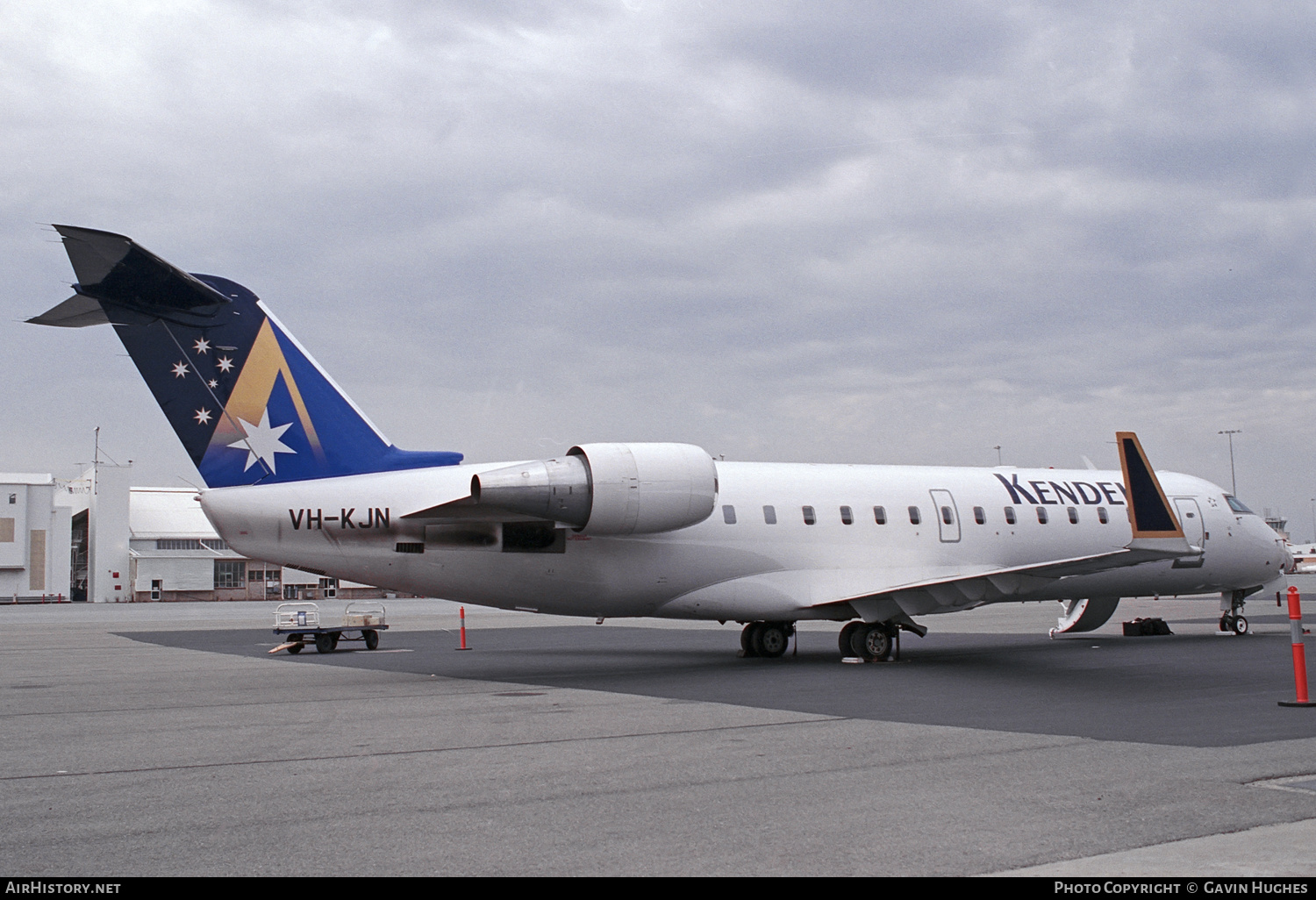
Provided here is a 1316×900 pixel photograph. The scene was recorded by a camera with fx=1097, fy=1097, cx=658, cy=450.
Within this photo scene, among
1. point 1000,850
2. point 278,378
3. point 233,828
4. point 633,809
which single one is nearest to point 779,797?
point 633,809

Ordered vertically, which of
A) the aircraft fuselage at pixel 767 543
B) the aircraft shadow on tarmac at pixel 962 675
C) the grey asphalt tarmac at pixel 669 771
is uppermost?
the aircraft fuselage at pixel 767 543

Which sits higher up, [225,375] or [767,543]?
[225,375]

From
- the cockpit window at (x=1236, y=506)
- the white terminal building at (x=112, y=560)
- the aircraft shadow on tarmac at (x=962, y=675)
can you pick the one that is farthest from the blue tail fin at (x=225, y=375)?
the white terminal building at (x=112, y=560)

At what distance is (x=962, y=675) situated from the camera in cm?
1590

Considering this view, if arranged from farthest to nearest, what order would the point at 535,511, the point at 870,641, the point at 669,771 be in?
the point at 870,641
the point at 535,511
the point at 669,771

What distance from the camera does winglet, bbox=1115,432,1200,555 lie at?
44.6 feet

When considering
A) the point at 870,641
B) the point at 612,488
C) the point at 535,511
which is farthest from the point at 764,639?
the point at 535,511

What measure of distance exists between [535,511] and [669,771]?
7642mm

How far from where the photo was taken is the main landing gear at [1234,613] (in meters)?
24.1

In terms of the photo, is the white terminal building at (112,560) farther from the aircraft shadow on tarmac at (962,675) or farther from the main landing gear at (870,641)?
the main landing gear at (870,641)

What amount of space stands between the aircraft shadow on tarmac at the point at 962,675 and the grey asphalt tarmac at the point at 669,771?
0.10 m

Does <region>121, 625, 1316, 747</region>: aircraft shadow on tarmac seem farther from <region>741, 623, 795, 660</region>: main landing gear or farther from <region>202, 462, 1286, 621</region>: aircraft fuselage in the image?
<region>202, 462, 1286, 621</region>: aircraft fuselage

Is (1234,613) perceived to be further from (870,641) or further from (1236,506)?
(870,641)

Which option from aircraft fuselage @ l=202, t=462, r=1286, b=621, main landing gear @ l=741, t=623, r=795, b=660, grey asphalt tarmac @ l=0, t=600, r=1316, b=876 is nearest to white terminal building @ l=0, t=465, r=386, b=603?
main landing gear @ l=741, t=623, r=795, b=660
